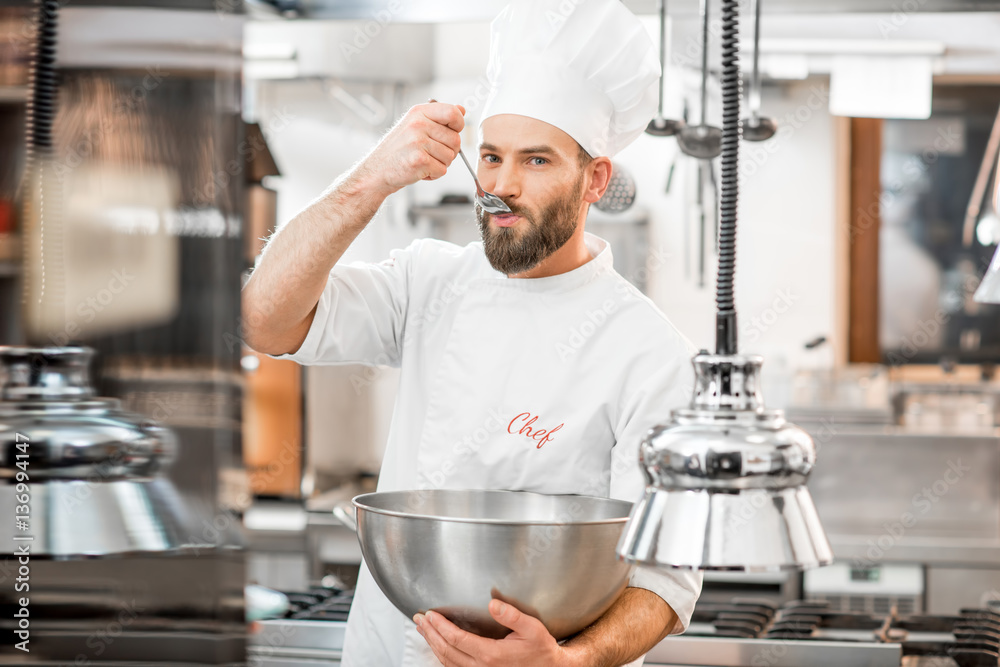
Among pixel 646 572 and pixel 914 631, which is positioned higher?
pixel 646 572

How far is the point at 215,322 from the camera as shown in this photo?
506 mm

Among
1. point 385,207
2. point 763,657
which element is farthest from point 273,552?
point 763,657

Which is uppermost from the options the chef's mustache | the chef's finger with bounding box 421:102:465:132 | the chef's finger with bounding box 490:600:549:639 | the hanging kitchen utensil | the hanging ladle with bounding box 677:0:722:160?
the hanging ladle with bounding box 677:0:722:160

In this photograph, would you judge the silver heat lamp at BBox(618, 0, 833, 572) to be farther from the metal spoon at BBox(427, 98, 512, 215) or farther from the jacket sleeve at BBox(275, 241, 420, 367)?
the jacket sleeve at BBox(275, 241, 420, 367)

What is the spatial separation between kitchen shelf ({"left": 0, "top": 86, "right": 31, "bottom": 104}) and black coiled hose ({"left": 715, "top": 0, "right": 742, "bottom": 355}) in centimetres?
42

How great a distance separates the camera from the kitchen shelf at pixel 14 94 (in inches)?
19.7

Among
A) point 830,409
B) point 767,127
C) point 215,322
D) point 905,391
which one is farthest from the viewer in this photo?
point 905,391

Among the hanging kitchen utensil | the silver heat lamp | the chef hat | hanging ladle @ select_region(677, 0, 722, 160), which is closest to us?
the silver heat lamp

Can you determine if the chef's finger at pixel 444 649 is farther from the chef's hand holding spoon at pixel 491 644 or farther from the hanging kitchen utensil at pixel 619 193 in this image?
the hanging kitchen utensil at pixel 619 193

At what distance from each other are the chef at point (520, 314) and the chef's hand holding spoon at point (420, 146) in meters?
0.04

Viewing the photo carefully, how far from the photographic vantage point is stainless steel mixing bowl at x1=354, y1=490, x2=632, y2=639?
905mm

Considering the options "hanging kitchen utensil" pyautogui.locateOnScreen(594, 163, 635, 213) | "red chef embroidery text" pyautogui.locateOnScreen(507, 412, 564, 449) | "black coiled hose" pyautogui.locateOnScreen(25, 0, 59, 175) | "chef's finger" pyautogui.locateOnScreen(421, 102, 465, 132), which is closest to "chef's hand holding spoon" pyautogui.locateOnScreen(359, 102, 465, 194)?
"chef's finger" pyautogui.locateOnScreen(421, 102, 465, 132)

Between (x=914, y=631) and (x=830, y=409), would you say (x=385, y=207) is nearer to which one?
(x=830, y=409)

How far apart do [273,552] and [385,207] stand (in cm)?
140
